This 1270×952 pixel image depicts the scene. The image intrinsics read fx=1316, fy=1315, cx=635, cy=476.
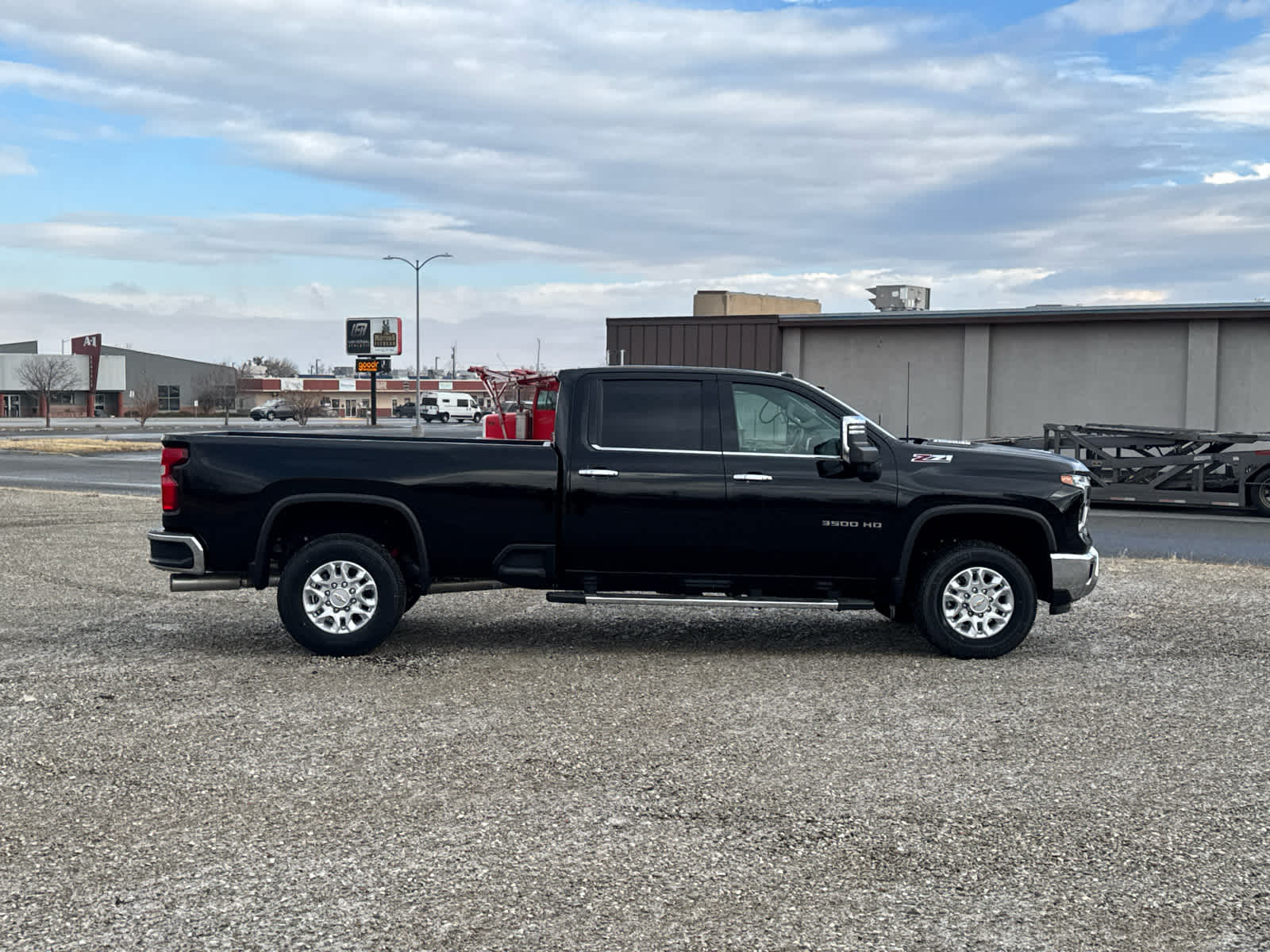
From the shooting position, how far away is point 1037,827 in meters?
5.39

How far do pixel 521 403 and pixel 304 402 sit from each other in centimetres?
7499

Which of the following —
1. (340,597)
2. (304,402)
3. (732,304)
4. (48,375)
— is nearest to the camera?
(340,597)

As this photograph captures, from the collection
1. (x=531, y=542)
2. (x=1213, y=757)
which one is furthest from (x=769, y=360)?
(x=1213, y=757)

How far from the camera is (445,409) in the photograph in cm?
8956

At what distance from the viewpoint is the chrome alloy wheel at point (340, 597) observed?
28.4 feet

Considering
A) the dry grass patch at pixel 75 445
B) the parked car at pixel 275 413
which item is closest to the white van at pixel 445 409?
Answer: the parked car at pixel 275 413

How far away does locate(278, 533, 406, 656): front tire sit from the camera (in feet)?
28.3

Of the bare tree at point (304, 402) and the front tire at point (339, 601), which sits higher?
the bare tree at point (304, 402)

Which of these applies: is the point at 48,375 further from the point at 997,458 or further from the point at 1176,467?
the point at 997,458

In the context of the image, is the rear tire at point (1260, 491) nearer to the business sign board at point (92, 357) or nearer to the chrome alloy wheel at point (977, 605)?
the chrome alloy wheel at point (977, 605)

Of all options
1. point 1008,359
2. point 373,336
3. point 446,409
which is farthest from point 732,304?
point 446,409

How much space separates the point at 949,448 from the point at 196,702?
5.04 meters

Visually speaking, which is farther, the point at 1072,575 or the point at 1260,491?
the point at 1260,491

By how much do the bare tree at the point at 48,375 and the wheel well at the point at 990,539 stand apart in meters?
89.6
